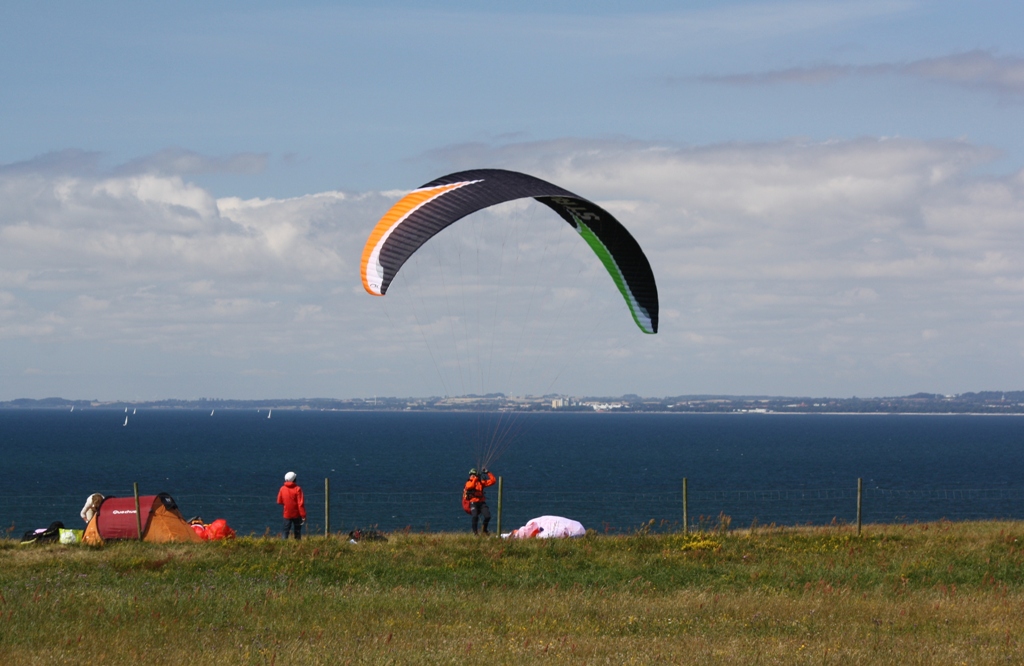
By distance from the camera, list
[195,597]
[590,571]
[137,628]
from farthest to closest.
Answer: [590,571], [195,597], [137,628]

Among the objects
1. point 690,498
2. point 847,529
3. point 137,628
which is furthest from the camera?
point 690,498

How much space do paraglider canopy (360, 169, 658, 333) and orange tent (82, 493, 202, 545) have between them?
6.74 m

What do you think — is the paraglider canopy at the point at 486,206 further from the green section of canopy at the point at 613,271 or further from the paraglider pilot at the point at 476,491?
the paraglider pilot at the point at 476,491

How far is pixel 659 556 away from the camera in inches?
748

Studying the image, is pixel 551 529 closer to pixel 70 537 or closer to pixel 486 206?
pixel 486 206

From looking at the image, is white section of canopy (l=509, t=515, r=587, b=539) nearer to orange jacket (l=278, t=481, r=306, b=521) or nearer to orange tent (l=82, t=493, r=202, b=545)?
orange jacket (l=278, t=481, r=306, b=521)

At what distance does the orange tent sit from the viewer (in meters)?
19.9

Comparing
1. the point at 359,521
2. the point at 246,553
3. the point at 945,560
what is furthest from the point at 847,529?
the point at 359,521

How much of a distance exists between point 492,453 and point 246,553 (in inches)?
188

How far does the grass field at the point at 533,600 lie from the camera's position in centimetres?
1109

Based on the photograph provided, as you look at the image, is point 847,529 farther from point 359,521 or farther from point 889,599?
point 359,521

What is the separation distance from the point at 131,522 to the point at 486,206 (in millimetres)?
9050

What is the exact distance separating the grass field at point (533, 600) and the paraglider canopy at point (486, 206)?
4748 mm

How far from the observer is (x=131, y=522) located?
19.9 meters
